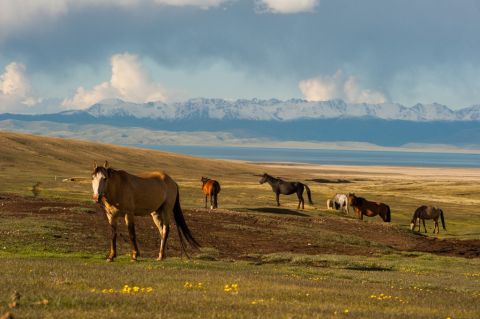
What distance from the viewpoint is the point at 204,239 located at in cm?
3744

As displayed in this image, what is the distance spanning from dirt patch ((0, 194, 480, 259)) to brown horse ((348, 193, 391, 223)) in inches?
254

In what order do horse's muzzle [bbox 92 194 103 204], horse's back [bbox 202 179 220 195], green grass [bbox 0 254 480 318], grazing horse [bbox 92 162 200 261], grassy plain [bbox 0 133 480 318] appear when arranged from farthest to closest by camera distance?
horse's back [bbox 202 179 220 195], grazing horse [bbox 92 162 200 261], horse's muzzle [bbox 92 194 103 204], grassy plain [bbox 0 133 480 318], green grass [bbox 0 254 480 318]

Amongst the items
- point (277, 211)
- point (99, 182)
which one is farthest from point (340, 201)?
point (99, 182)

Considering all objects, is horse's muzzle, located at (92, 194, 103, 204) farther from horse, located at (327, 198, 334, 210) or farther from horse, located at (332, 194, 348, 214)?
horse, located at (327, 198, 334, 210)

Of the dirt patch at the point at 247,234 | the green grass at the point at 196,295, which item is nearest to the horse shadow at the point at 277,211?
the dirt patch at the point at 247,234

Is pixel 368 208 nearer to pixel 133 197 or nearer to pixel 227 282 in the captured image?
pixel 133 197

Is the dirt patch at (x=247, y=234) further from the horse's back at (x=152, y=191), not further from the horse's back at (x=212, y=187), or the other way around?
the horse's back at (x=152, y=191)

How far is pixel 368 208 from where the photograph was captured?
2440 inches

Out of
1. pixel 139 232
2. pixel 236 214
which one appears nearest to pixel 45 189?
pixel 236 214

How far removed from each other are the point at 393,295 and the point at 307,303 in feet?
14.5

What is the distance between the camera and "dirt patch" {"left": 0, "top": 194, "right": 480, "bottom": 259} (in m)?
33.5

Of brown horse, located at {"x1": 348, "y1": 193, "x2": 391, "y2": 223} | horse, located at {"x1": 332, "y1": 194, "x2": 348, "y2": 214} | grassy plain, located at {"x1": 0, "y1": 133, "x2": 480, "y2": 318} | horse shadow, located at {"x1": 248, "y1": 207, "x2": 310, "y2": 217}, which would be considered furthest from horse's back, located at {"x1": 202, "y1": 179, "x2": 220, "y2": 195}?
horse, located at {"x1": 332, "y1": 194, "x2": 348, "y2": 214}

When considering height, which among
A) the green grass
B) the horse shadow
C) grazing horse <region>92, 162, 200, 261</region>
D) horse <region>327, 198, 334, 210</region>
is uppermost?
grazing horse <region>92, 162, 200, 261</region>

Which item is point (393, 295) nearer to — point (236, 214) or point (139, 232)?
point (139, 232)
